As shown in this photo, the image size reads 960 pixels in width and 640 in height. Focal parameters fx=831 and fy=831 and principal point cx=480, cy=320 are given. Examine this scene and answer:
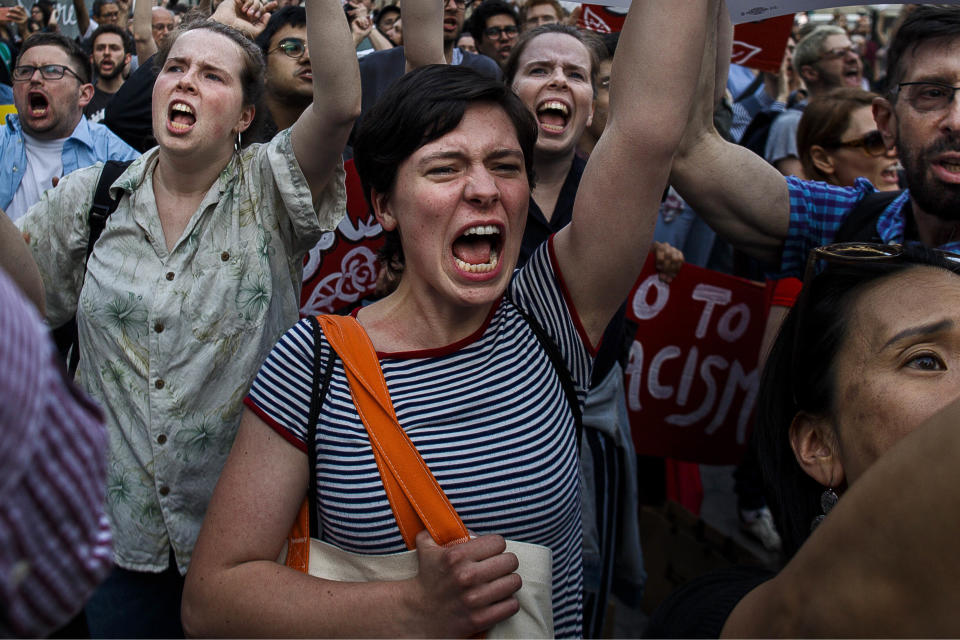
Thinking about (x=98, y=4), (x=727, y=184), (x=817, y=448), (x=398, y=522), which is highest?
(x=98, y=4)

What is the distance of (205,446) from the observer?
2049 millimetres

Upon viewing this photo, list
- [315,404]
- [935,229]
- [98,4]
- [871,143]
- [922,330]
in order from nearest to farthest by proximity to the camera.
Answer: [922,330] → [315,404] → [935,229] → [871,143] → [98,4]

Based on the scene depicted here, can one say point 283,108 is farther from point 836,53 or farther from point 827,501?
point 836,53

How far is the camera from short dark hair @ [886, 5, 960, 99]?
1951 millimetres

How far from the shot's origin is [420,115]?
1.64m

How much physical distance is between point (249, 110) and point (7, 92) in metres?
4.59

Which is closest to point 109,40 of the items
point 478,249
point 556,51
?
point 556,51

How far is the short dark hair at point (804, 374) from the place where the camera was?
1.34 meters

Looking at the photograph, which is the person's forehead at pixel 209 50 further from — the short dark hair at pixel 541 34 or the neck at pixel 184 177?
the short dark hair at pixel 541 34

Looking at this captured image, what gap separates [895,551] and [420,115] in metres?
1.24

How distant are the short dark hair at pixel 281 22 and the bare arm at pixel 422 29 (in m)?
1.04

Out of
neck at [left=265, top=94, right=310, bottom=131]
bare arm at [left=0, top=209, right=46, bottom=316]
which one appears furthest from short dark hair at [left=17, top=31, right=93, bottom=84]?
bare arm at [left=0, top=209, right=46, bottom=316]

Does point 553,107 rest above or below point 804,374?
above

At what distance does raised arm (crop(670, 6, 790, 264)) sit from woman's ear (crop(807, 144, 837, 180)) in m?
1.47
